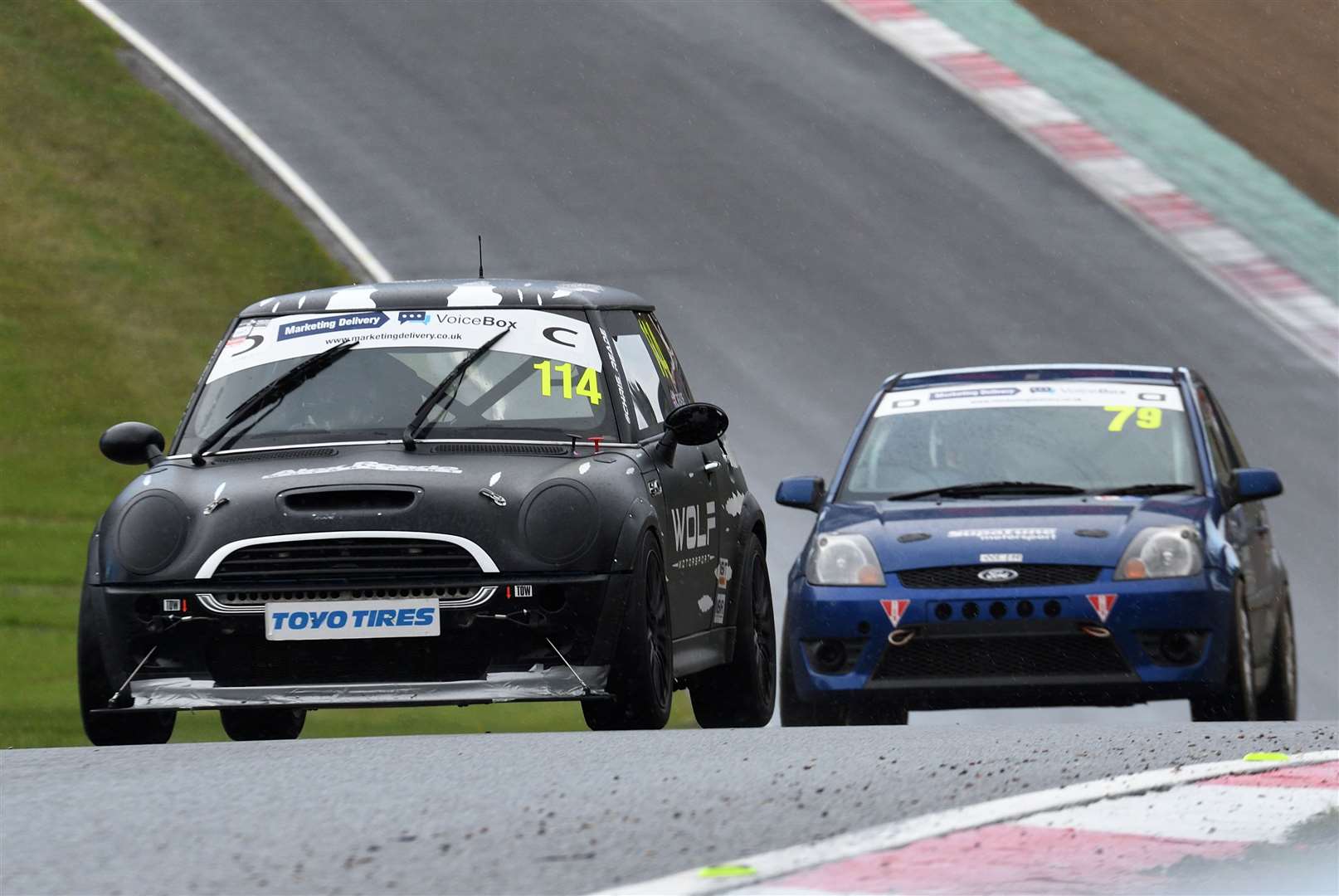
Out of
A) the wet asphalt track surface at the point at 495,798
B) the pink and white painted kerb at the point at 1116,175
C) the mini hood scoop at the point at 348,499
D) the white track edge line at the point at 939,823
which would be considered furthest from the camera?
the pink and white painted kerb at the point at 1116,175

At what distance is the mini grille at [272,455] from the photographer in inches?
344

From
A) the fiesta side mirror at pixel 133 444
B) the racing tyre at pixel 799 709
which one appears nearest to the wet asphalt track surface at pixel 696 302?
the racing tyre at pixel 799 709

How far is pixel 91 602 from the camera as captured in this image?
8.48 meters

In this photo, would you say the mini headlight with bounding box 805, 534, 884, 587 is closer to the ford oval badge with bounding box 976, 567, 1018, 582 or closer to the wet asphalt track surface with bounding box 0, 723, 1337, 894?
the ford oval badge with bounding box 976, 567, 1018, 582

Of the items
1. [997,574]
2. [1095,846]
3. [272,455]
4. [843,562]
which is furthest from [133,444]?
[1095,846]

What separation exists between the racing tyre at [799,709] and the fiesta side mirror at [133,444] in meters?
2.65

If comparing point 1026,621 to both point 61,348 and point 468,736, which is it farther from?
point 61,348

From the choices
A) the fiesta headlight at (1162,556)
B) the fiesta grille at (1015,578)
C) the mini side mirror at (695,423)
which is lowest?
the fiesta grille at (1015,578)

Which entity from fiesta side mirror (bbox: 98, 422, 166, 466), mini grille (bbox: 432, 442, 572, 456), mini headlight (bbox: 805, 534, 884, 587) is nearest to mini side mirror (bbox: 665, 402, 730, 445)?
mini grille (bbox: 432, 442, 572, 456)

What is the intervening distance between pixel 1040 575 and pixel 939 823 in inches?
169

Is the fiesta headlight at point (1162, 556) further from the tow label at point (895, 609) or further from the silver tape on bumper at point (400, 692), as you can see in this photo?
the silver tape on bumper at point (400, 692)

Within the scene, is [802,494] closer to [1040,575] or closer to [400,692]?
[1040,575]

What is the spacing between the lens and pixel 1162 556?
32.7 ft

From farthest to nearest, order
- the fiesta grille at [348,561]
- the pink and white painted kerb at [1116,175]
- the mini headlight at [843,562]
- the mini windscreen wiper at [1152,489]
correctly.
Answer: the pink and white painted kerb at [1116,175] < the mini windscreen wiper at [1152,489] < the mini headlight at [843,562] < the fiesta grille at [348,561]
